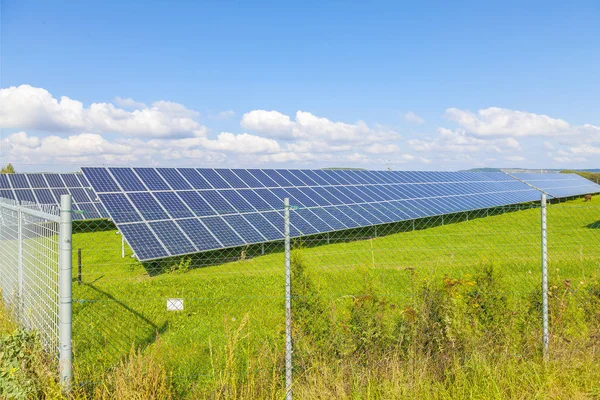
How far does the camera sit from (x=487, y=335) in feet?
17.5

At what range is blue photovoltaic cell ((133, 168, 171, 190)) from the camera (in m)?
16.3

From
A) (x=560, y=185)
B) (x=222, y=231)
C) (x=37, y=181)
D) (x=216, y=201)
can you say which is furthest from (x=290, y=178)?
(x=560, y=185)

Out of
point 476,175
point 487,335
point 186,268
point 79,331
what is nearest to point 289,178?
point 186,268

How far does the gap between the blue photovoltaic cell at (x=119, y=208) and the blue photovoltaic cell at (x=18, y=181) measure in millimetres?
12717

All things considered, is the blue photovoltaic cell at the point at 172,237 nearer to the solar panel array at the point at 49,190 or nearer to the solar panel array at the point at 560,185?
the solar panel array at the point at 49,190

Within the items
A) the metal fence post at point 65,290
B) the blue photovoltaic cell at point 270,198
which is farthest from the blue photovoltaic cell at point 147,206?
the metal fence post at point 65,290

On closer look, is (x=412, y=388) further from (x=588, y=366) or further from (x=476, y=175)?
(x=476, y=175)

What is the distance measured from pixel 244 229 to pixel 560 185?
40389mm

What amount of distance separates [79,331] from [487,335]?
5.96m

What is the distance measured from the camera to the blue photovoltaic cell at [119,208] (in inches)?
506

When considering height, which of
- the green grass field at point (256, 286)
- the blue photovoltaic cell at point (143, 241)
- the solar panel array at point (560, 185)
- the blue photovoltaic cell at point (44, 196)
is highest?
the solar panel array at point (560, 185)

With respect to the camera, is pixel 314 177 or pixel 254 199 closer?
pixel 254 199

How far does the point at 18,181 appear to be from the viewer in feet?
80.0

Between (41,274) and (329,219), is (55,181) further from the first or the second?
(41,274)
